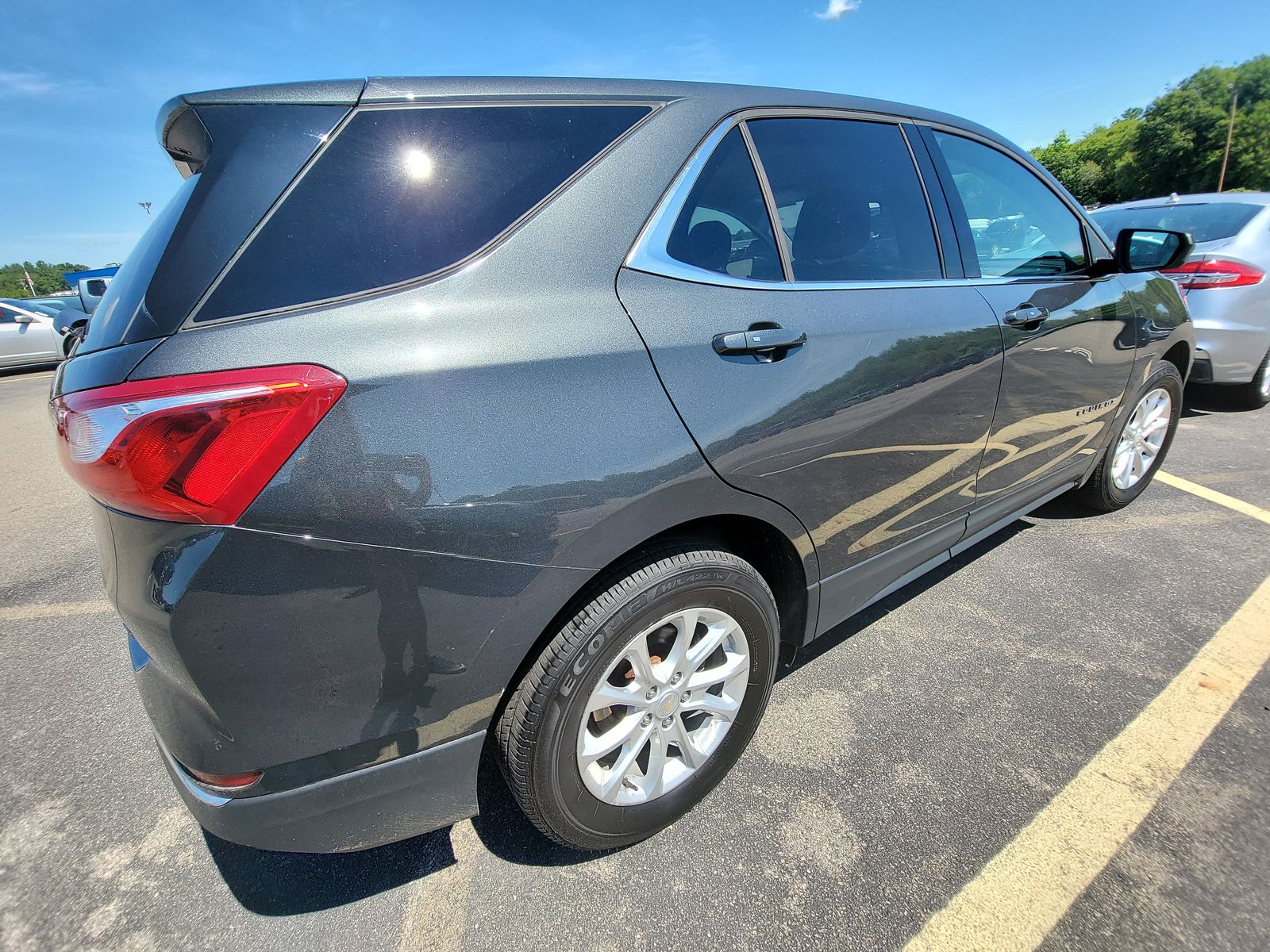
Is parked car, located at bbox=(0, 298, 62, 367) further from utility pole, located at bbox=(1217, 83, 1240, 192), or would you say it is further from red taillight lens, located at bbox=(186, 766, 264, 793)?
utility pole, located at bbox=(1217, 83, 1240, 192)

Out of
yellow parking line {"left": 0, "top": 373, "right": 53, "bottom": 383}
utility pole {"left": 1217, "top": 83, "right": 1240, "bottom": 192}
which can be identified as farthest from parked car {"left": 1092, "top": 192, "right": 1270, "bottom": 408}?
utility pole {"left": 1217, "top": 83, "right": 1240, "bottom": 192}

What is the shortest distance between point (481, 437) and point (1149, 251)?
10.4ft

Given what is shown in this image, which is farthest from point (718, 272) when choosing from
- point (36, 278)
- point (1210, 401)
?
point (36, 278)

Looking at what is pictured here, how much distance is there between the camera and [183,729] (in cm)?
120

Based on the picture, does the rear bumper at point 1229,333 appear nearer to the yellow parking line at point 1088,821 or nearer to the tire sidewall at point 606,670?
the yellow parking line at point 1088,821

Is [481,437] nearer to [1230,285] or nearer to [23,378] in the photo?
[1230,285]

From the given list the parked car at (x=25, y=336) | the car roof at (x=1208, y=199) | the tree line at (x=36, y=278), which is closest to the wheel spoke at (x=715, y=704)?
the car roof at (x=1208, y=199)

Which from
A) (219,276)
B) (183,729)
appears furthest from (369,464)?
(183,729)

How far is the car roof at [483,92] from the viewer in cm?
120

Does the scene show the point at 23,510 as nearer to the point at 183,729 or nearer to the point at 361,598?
the point at 183,729

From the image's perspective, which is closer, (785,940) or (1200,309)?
(785,940)

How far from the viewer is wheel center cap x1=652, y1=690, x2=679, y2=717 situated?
1.58 meters

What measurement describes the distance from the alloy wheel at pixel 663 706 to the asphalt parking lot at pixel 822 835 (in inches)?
8.4

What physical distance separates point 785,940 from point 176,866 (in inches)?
59.2
